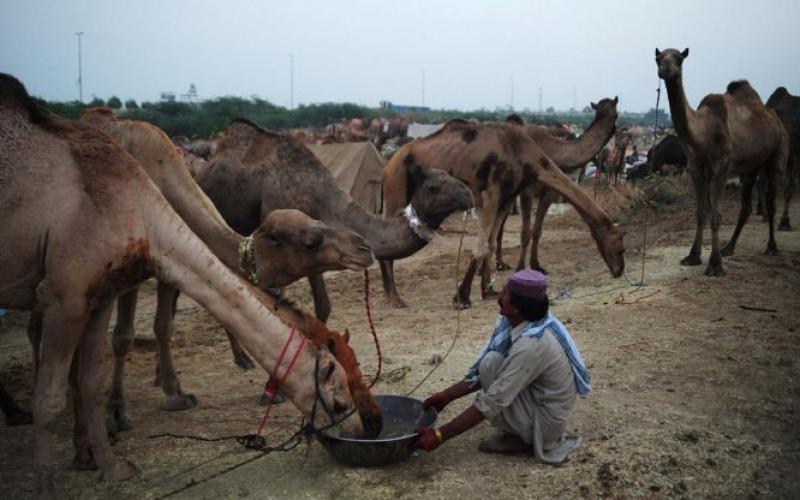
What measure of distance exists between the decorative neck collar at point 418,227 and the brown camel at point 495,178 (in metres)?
2.65

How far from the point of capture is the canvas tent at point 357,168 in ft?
54.1

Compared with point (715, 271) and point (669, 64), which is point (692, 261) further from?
point (669, 64)

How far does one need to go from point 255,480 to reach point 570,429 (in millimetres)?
2211

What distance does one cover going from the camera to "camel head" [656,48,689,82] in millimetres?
9125

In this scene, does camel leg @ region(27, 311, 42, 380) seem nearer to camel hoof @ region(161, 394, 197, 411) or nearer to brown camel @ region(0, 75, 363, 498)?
camel hoof @ region(161, 394, 197, 411)

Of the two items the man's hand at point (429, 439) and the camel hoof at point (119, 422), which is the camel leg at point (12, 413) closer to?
the camel hoof at point (119, 422)

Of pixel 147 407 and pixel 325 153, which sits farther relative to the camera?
pixel 325 153

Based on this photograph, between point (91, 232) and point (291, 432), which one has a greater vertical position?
point (91, 232)

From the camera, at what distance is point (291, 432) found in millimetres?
5059

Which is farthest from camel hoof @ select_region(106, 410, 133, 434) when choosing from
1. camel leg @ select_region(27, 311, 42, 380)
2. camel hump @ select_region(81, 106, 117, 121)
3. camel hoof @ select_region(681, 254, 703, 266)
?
camel hoof @ select_region(681, 254, 703, 266)

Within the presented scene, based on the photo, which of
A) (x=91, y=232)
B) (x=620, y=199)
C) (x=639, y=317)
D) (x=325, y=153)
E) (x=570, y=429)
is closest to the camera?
(x=91, y=232)

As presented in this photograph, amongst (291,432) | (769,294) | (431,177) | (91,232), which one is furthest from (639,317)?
(91,232)

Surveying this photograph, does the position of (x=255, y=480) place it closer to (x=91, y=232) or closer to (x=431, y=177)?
(x=91, y=232)

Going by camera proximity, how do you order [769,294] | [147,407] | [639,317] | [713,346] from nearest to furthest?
[147,407], [713,346], [639,317], [769,294]
